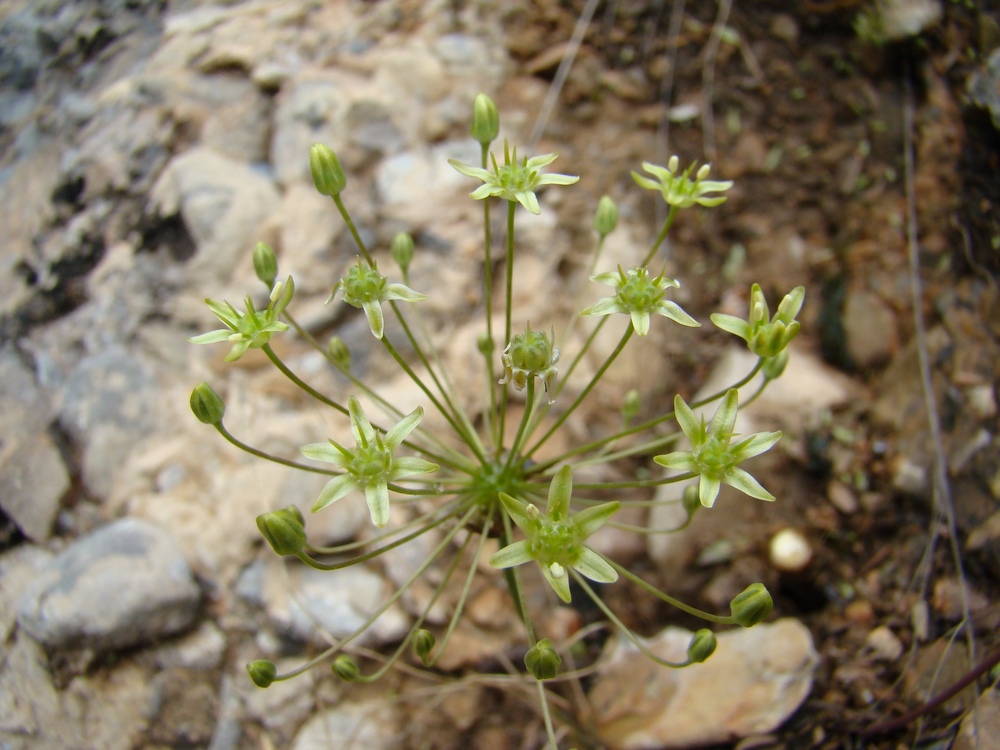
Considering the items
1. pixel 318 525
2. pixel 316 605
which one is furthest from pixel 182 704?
pixel 318 525

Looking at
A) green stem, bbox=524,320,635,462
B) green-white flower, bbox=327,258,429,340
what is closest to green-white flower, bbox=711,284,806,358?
green stem, bbox=524,320,635,462

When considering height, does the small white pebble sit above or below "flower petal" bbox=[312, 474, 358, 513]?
below

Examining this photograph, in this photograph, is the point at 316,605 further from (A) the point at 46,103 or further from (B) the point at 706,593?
(A) the point at 46,103

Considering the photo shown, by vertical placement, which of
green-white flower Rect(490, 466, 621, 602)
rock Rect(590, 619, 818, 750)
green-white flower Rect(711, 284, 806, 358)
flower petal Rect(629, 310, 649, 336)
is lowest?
rock Rect(590, 619, 818, 750)

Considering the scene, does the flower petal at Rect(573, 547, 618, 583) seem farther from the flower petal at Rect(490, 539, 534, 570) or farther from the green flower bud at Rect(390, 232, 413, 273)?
the green flower bud at Rect(390, 232, 413, 273)

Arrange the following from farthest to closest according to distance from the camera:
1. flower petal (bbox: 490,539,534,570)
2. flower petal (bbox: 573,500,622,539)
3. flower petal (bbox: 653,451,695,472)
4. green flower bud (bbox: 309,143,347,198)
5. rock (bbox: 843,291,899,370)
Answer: rock (bbox: 843,291,899,370) < green flower bud (bbox: 309,143,347,198) < flower petal (bbox: 653,451,695,472) < flower petal (bbox: 573,500,622,539) < flower petal (bbox: 490,539,534,570)

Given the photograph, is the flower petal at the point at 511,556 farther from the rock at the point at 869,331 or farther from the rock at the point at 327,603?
the rock at the point at 869,331

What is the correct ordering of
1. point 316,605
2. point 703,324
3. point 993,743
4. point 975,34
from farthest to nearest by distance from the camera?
point 703,324, point 975,34, point 316,605, point 993,743
